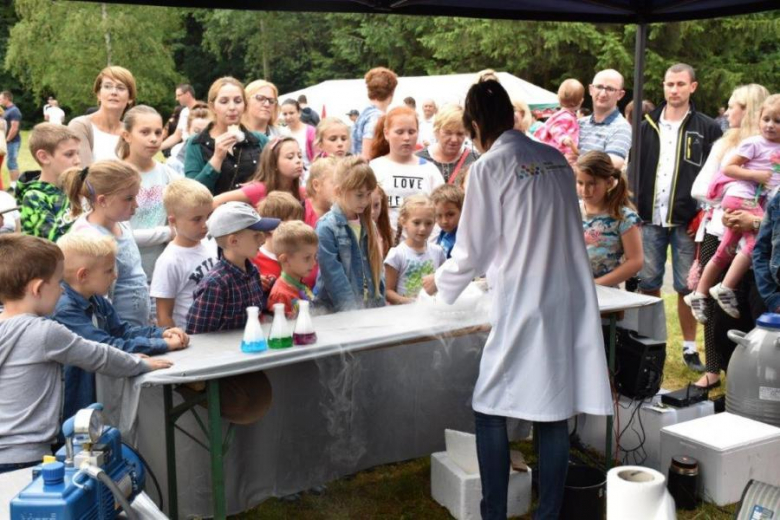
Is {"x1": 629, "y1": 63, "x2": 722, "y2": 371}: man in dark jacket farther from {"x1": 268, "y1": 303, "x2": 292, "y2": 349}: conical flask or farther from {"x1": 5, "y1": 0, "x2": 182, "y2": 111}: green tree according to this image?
{"x1": 5, "y1": 0, "x2": 182, "y2": 111}: green tree

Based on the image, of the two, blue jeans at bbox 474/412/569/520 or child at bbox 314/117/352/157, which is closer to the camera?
blue jeans at bbox 474/412/569/520

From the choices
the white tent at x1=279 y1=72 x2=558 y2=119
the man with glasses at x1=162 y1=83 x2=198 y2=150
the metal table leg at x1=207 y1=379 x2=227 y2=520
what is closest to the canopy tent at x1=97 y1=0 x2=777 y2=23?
the metal table leg at x1=207 y1=379 x2=227 y2=520

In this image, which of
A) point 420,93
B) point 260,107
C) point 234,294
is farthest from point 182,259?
point 420,93

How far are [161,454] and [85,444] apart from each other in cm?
114

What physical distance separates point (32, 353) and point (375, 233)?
1.77 metres

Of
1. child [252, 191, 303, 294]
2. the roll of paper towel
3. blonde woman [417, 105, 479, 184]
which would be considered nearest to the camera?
the roll of paper towel

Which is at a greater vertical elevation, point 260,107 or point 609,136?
point 260,107

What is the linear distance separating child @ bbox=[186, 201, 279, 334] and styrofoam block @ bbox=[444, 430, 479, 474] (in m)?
1.06

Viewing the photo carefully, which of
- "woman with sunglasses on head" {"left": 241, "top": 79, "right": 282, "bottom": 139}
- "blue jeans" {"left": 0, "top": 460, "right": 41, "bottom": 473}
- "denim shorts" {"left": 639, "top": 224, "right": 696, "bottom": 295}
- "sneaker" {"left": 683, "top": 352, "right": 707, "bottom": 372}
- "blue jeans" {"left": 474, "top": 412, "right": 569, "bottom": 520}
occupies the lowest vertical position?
"sneaker" {"left": 683, "top": 352, "right": 707, "bottom": 372}

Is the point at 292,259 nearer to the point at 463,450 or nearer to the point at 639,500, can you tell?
the point at 463,450

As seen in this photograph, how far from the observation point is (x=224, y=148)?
4707 mm

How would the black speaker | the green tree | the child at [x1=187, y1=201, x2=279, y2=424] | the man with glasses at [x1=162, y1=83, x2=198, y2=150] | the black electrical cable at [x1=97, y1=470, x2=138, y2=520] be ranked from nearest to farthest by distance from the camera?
the black electrical cable at [x1=97, y1=470, x2=138, y2=520] < the child at [x1=187, y1=201, x2=279, y2=424] < the black speaker < the man with glasses at [x1=162, y1=83, x2=198, y2=150] < the green tree

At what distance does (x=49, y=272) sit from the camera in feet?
8.79

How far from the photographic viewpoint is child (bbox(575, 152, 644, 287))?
428 centimetres
